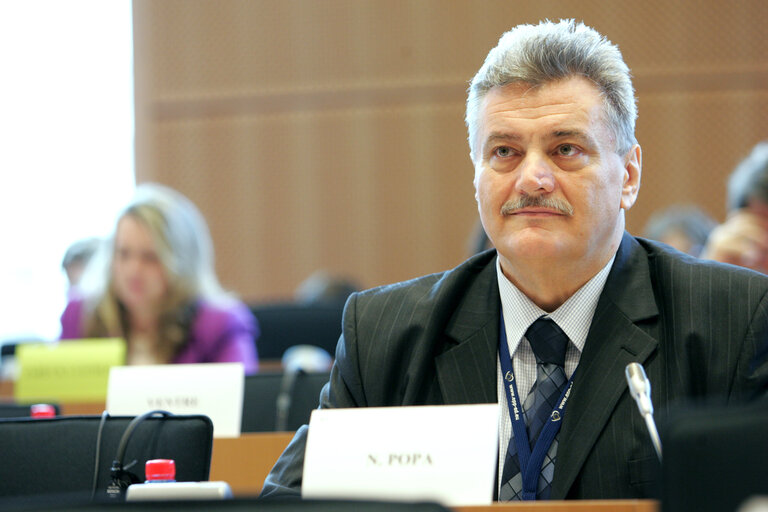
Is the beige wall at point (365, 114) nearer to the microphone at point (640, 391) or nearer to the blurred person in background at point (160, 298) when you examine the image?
the blurred person in background at point (160, 298)

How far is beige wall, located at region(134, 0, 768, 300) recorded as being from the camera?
19.3 ft

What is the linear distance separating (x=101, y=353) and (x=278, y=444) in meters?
1.05

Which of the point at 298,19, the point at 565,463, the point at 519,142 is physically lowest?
the point at 565,463

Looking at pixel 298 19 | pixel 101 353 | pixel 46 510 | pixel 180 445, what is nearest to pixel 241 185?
pixel 298 19

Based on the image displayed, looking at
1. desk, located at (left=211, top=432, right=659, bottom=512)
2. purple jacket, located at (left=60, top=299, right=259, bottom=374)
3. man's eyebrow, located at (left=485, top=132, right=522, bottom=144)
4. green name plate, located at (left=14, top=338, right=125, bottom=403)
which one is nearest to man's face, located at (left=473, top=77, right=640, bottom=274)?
man's eyebrow, located at (left=485, top=132, right=522, bottom=144)

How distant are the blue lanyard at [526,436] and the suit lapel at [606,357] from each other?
0.03 m

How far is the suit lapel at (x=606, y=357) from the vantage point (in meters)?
1.72

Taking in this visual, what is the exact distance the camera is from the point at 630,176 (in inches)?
81.7

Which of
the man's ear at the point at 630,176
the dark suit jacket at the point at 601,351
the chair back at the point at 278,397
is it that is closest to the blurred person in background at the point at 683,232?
the chair back at the point at 278,397

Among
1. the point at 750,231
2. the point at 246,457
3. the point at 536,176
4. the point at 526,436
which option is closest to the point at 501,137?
the point at 536,176

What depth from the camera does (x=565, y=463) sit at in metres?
1.71

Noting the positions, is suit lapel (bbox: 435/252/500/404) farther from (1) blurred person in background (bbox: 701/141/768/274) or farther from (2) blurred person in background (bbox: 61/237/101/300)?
(2) blurred person in background (bbox: 61/237/101/300)

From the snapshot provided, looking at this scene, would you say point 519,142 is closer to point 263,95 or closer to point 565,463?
point 565,463

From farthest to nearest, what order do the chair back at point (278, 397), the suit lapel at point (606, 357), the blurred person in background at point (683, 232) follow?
the blurred person in background at point (683, 232) → the chair back at point (278, 397) → the suit lapel at point (606, 357)
